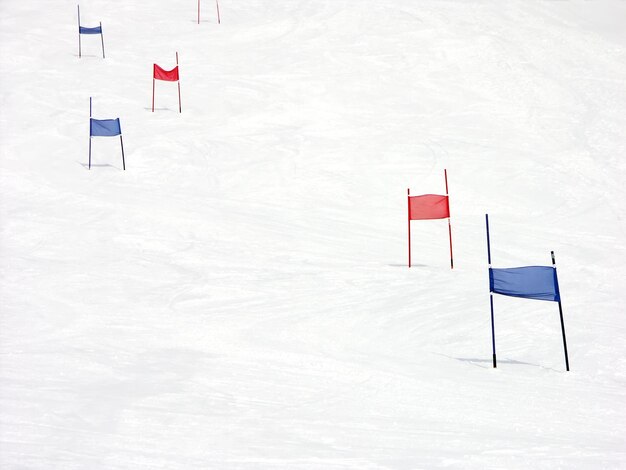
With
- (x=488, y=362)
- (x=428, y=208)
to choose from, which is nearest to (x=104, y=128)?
(x=428, y=208)

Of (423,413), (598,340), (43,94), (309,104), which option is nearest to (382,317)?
(598,340)

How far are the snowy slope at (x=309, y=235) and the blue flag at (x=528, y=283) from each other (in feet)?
2.83

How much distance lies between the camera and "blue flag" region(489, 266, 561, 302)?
10.4 meters

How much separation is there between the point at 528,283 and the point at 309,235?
6.56 metres

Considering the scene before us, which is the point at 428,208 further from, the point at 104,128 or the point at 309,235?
the point at 104,128

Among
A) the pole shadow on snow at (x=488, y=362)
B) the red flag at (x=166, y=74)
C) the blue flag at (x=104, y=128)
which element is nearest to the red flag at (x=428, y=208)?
the pole shadow on snow at (x=488, y=362)

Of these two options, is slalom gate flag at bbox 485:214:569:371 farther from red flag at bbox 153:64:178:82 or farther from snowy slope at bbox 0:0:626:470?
red flag at bbox 153:64:178:82

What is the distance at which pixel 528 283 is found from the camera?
10461mm

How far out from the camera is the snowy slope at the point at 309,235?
9.08 metres

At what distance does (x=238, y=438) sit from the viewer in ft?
28.5

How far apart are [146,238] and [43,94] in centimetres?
936

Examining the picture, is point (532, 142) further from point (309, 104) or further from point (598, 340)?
point (598, 340)

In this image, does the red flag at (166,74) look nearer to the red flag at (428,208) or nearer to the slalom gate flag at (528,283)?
the red flag at (428,208)

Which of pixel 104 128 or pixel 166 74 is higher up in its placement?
pixel 166 74
